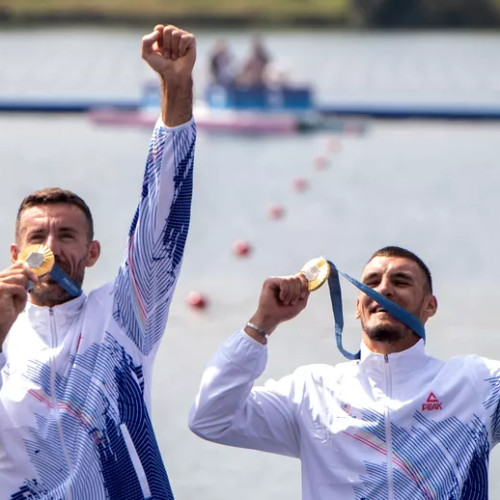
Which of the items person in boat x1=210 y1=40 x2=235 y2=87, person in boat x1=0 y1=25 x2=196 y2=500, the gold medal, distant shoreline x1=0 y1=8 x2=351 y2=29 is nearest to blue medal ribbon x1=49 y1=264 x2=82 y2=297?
person in boat x1=0 y1=25 x2=196 y2=500

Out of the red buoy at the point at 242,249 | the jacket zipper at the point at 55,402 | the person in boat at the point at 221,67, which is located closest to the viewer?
the jacket zipper at the point at 55,402

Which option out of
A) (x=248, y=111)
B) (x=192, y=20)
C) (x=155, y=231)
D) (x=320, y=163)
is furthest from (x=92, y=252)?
(x=192, y=20)

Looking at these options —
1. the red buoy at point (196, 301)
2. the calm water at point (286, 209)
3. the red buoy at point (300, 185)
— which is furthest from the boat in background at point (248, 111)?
the red buoy at point (196, 301)

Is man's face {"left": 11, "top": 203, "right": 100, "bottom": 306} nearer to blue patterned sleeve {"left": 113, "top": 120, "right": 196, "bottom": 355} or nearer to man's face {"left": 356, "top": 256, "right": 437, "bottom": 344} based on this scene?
blue patterned sleeve {"left": 113, "top": 120, "right": 196, "bottom": 355}

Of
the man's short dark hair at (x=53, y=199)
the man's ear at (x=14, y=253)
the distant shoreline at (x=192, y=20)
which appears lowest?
the man's ear at (x=14, y=253)

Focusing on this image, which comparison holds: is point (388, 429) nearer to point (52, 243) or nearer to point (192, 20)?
point (52, 243)

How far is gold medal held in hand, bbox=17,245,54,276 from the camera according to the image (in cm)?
278

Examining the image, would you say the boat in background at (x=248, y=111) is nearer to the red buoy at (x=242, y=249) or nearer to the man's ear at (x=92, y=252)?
the red buoy at (x=242, y=249)

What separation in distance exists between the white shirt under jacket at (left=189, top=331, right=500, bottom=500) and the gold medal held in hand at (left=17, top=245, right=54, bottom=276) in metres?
0.43

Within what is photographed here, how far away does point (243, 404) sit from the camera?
287 cm

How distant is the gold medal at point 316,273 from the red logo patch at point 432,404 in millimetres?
361

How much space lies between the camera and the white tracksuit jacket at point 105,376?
9.15ft

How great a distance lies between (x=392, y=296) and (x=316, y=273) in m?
0.19

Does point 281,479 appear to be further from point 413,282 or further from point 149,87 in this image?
point 149,87
